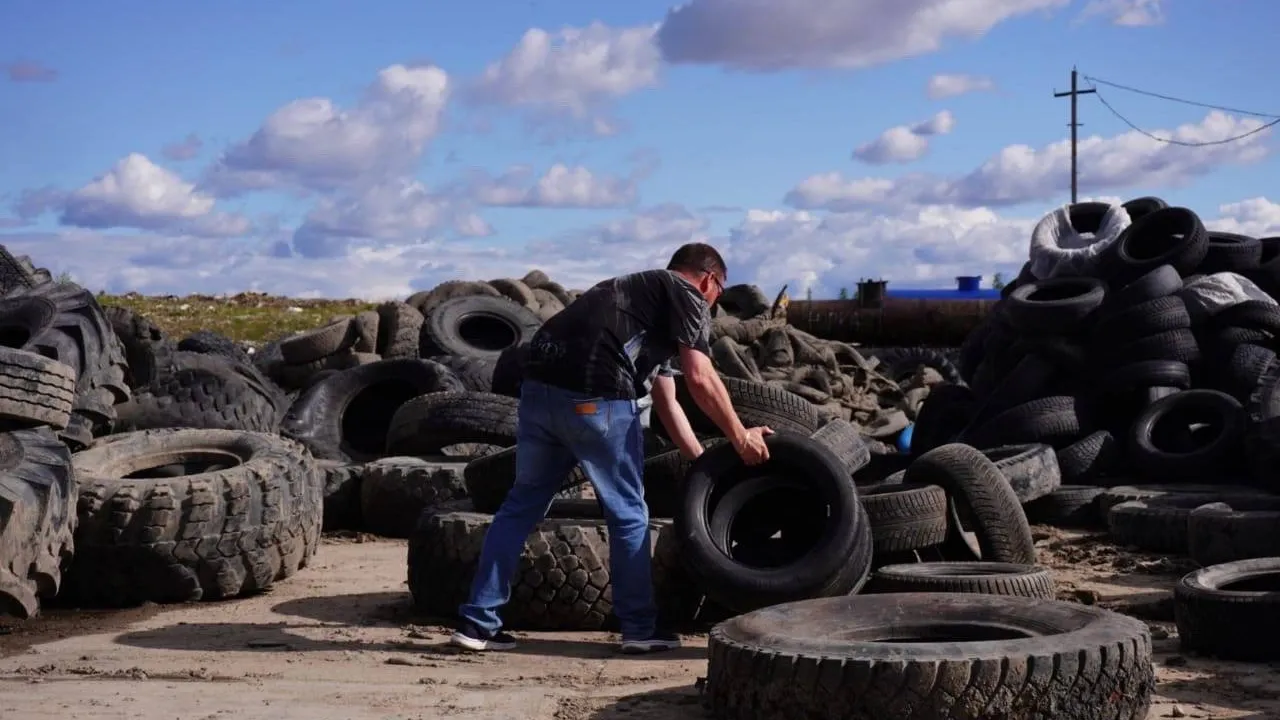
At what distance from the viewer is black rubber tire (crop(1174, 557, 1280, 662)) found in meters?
5.53

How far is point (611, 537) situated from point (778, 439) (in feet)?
2.67

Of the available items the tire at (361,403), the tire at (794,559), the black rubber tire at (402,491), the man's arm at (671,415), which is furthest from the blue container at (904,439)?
the man's arm at (671,415)

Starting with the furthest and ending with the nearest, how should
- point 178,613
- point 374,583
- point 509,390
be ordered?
point 509,390
point 374,583
point 178,613

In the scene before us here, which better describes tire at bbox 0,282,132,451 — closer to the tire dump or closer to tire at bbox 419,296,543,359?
the tire dump

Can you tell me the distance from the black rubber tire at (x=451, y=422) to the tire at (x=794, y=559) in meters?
4.01

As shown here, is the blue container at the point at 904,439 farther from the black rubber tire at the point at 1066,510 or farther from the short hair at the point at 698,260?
the short hair at the point at 698,260

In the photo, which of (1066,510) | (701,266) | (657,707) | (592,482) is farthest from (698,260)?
(1066,510)

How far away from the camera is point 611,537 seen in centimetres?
611

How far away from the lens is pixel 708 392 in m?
5.93

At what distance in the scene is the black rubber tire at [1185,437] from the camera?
37.9ft

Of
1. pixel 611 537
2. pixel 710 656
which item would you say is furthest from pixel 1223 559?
pixel 710 656

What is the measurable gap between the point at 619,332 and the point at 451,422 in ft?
15.2

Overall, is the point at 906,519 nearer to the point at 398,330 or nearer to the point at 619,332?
the point at 619,332

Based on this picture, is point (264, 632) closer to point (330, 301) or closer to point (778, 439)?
point (778, 439)
